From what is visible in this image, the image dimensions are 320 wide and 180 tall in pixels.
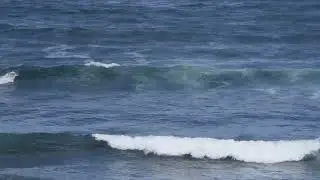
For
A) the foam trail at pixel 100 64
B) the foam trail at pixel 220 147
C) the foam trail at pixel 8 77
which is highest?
the foam trail at pixel 100 64

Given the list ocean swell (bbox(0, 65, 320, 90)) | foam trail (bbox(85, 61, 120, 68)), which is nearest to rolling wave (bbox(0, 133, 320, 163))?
ocean swell (bbox(0, 65, 320, 90))

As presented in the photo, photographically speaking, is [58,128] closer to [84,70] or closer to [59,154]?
[59,154]

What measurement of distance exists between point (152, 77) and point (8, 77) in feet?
26.1

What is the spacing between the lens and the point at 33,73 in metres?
50.8

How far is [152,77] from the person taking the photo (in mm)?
49938

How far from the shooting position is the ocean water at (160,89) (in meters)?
37.6

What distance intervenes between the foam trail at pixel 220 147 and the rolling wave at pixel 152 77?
32.4 ft

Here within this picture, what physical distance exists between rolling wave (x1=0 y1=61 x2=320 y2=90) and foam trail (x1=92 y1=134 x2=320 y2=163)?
9.88 meters

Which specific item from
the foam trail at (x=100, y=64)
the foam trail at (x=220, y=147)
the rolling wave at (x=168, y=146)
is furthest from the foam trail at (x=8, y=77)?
the foam trail at (x=220, y=147)

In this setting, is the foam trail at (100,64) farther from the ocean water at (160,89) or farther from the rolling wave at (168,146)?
the rolling wave at (168,146)

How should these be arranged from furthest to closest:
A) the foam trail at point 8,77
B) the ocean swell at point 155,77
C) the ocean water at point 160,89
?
the foam trail at point 8,77, the ocean swell at point 155,77, the ocean water at point 160,89

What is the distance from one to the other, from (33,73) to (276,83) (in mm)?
13491

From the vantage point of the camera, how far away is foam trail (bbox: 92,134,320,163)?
37.7 metres

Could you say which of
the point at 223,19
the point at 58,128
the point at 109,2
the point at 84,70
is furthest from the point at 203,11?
the point at 58,128
